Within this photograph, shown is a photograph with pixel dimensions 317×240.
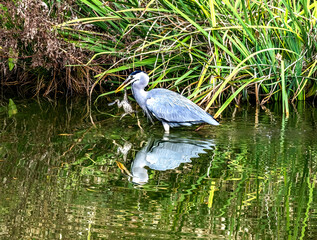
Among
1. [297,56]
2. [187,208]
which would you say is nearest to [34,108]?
[297,56]

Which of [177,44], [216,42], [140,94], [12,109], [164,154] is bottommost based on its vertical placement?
[164,154]

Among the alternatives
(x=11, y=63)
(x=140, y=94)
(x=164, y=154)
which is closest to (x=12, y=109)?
(x=11, y=63)

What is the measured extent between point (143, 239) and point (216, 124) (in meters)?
2.94

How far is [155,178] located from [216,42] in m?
2.59

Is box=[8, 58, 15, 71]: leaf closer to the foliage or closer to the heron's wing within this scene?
the foliage

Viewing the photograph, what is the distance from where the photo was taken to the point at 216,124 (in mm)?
5805

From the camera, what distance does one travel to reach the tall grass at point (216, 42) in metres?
6.45

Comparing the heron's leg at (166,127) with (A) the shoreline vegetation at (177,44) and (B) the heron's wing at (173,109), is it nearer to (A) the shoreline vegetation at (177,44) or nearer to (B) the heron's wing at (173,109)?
(B) the heron's wing at (173,109)

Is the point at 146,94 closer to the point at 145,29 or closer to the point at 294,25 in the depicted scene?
the point at 145,29

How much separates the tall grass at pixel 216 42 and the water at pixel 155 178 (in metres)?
0.56

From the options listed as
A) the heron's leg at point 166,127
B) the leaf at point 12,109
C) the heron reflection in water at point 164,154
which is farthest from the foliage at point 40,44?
the heron reflection in water at point 164,154

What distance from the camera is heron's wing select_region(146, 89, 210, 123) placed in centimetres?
595

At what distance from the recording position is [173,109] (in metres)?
5.98

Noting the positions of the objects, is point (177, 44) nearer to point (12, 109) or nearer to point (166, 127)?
point (166, 127)
